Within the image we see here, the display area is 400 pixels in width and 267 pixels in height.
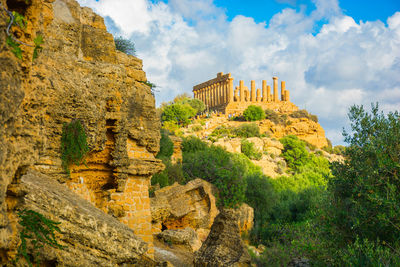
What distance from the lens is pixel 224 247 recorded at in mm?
Answer: 8367

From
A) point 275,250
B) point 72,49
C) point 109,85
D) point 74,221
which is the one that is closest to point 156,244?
point 275,250

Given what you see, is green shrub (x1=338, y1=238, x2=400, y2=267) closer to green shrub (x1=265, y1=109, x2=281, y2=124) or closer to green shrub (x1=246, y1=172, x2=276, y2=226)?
green shrub (x1=246, y1=172, x2=276, y2=226)

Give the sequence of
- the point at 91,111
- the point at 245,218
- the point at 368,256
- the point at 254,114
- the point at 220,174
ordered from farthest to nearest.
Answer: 1. the point at 254,114
2. the point at 220,174
3. the point at 245,218
4. the point at 91,111
5. the point at 368,256

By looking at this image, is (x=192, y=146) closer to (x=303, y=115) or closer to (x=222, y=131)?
(x=222, y=131)

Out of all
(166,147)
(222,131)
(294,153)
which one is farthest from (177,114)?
(166,147)

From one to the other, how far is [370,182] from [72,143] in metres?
5.97

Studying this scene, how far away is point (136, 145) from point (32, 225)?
595 cm

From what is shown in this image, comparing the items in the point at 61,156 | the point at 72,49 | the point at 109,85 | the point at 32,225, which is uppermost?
the point at 72,49

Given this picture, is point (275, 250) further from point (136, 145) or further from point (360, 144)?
point (136, 145)

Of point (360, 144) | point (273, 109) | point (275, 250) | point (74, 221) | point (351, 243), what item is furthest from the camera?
point (273, 109)

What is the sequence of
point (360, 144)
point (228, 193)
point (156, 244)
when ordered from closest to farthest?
point (360, 144)
point (156, 244)
point (228, 193)

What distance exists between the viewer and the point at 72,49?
7.54 m

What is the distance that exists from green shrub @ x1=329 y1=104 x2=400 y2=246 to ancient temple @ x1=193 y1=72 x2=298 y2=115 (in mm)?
52697

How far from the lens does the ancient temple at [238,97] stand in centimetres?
6425
